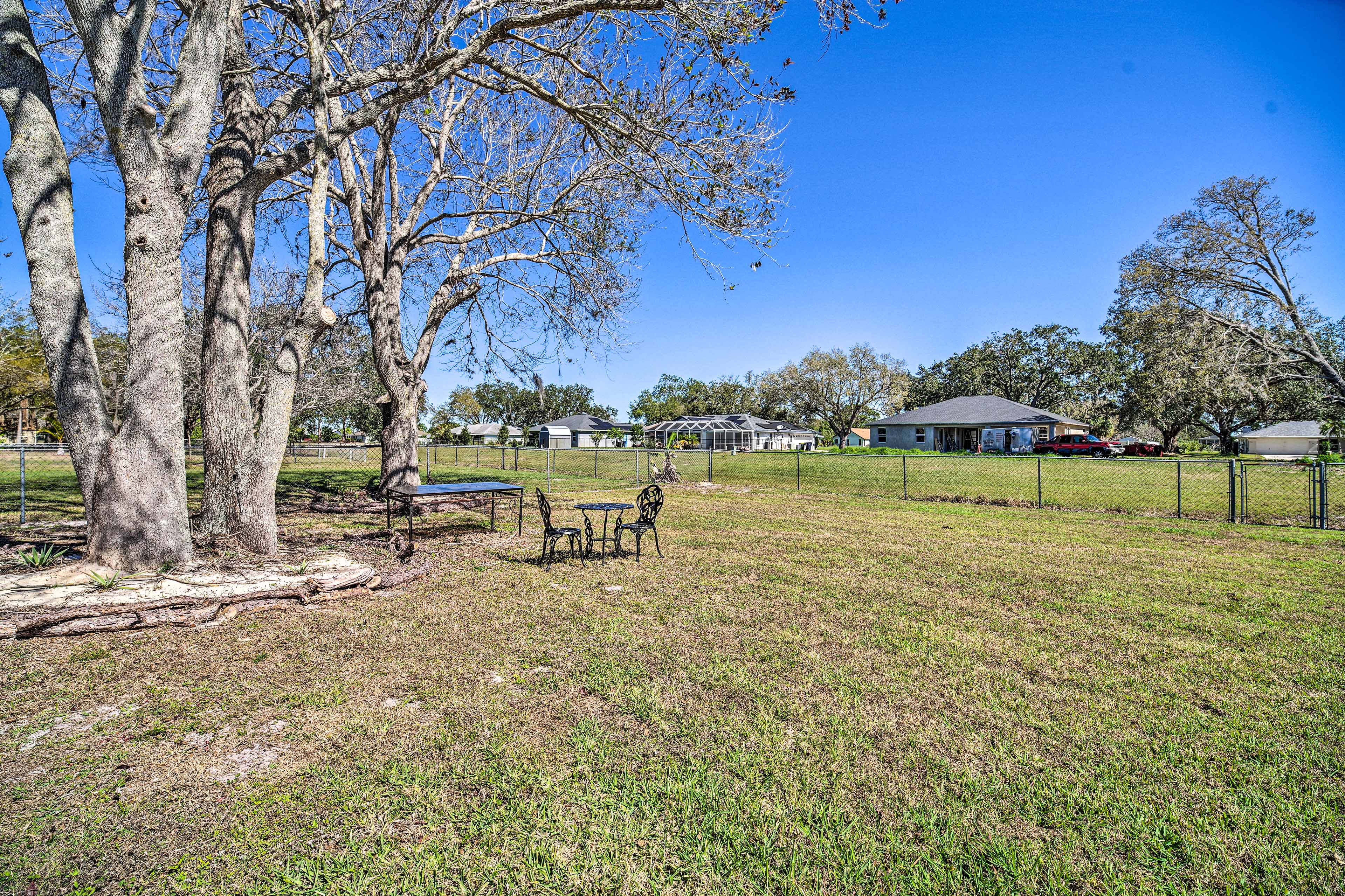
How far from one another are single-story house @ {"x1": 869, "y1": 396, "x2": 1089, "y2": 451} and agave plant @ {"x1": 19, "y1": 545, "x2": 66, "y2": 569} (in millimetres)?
49071

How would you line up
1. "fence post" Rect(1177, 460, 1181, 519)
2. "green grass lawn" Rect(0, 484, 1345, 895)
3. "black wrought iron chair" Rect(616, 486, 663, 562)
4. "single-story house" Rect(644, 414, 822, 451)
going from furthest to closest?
"single-story house" Rect(644, 414, 822, 451) < "fence post" Rect(1177, 460, 1181, 519) < "black wrought iron chair" Rect(616, 486, 663, 562) < "green grass lawn" Rect(0, 484, 1345, 895)

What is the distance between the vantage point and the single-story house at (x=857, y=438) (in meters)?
71.9

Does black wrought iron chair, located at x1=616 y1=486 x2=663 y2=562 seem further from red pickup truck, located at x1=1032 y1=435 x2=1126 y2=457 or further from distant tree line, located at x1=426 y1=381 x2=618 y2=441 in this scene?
distant tree line, located at x1=426 y1=381 x2=618 y2=441

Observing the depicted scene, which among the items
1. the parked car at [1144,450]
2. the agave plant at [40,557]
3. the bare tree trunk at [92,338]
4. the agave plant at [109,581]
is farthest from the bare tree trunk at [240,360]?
the parked car at [1144,450]

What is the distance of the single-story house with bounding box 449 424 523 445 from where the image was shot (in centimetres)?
6462

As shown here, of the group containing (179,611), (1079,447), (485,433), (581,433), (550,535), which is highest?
(485,433)

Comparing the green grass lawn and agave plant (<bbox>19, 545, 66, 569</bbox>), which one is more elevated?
agave plant (<bbox>19, 545, 66, 569</bbox>)

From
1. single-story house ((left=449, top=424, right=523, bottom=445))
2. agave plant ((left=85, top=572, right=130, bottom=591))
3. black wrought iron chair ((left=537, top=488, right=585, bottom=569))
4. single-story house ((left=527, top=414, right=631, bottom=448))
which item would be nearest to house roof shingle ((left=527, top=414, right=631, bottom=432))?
single-story house ((left=527, top=414, right=631, bottom=448))

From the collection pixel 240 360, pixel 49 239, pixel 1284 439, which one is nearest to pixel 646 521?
pixel 240 360

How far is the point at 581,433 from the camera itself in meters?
71.2

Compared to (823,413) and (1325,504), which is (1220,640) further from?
(823,413)

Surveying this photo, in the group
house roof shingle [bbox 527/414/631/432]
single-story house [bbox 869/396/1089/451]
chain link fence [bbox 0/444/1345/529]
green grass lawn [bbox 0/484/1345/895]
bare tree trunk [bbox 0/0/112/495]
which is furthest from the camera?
house roof shingle [bbox 527/414/631/432]

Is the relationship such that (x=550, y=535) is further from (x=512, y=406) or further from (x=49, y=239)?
(x=512, y=406)

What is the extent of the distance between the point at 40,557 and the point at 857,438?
8448 cm
